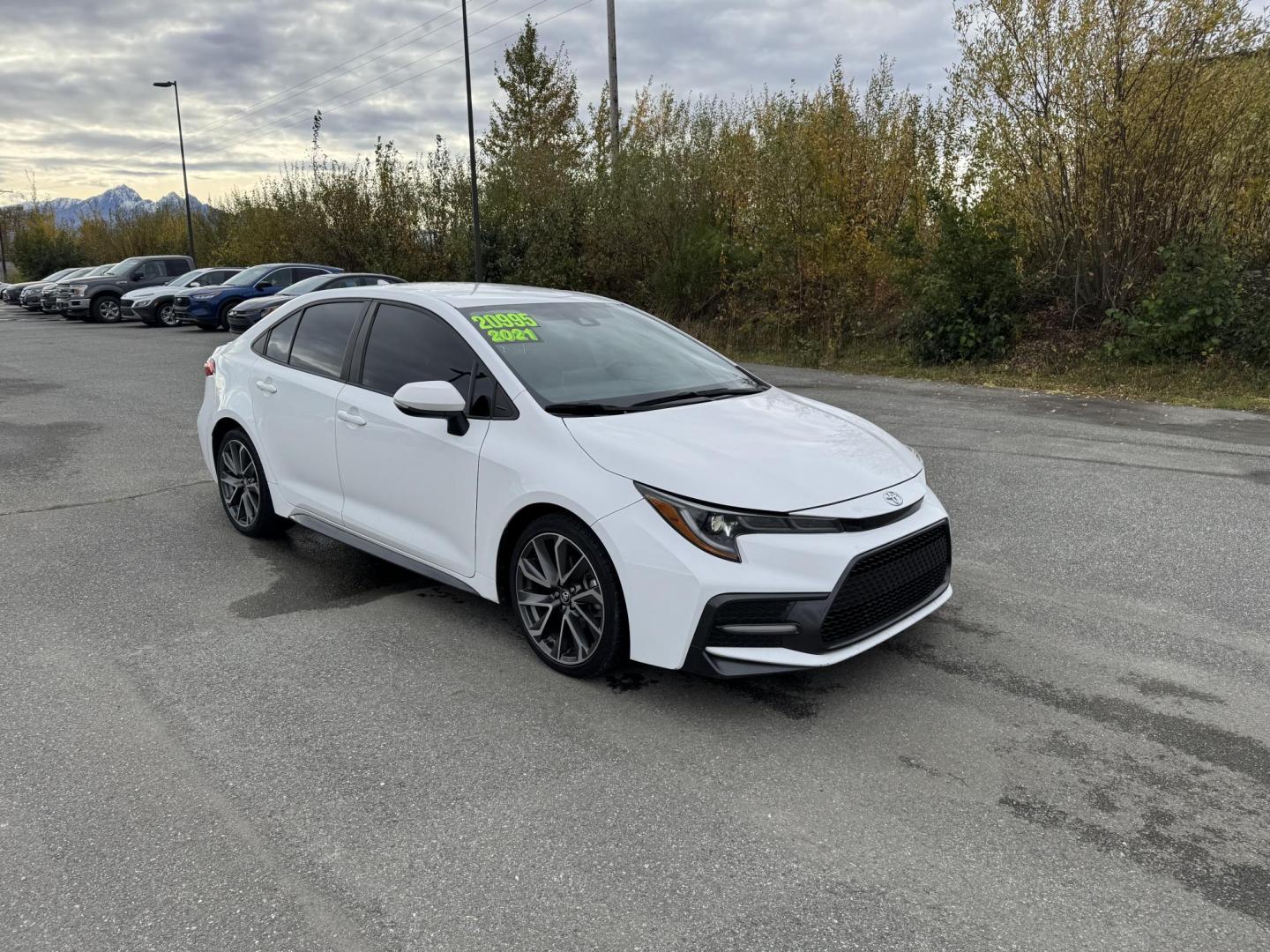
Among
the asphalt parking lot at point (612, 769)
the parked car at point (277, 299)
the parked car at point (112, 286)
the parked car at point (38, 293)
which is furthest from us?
the parked car at point (38, 293)

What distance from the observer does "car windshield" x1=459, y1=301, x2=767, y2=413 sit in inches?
170

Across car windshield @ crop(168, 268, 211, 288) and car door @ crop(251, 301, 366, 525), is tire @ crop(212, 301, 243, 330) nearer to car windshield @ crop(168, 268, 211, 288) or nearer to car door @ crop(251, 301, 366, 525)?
car windshield @ crop(168, 268, 211, 288)

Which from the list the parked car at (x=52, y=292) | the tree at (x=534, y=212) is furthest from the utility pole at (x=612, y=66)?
the parked car at (x=52, y=292)

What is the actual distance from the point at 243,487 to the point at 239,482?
58 millimetres

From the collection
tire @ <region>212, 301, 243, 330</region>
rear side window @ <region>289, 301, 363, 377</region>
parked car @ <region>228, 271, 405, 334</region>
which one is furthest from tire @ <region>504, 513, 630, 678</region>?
tire @ <region>212, 301, 243, 330</region>

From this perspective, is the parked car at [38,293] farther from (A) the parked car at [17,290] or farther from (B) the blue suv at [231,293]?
(B) the blue suv at [231,293]

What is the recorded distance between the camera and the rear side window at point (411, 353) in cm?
449

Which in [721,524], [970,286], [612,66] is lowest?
[721,524]

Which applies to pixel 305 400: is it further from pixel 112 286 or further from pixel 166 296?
pixel 112 286

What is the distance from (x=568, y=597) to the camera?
3.92m

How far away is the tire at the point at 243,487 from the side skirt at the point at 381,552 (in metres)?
0.45

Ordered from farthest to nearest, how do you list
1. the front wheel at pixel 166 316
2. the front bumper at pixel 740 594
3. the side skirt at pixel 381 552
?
the front wheel at pixel 166 316, the side skirt at pixel 381 552, the front bumper at pixel 740 594

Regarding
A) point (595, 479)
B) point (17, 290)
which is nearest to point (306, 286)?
point (595, 479)

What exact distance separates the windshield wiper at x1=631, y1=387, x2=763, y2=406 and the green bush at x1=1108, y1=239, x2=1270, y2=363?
390 inches
